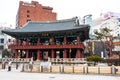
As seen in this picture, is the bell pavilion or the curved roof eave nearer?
the bell pavilion

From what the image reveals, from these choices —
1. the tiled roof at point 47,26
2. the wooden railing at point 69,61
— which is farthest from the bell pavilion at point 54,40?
the wooden railing at point 69,61

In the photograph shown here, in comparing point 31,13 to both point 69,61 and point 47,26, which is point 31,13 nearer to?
point 47,26

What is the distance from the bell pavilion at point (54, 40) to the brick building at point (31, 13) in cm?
4446

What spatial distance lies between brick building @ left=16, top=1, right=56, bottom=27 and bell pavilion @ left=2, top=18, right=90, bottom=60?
146 feet

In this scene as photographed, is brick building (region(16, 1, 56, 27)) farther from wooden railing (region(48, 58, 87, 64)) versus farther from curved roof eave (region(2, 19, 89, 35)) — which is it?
wooden railing (region(48, 58, 87, 64))

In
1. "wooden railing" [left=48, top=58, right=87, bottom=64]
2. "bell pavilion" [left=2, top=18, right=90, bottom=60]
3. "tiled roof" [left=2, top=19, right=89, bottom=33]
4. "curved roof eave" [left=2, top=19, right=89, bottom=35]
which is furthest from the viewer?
"tiled roof" [left=2, top=19, right=89, bottom=33]

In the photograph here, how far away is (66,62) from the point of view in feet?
168

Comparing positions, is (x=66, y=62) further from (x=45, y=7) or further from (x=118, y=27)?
(x=45, y=7)

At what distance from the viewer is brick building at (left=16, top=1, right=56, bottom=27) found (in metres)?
109

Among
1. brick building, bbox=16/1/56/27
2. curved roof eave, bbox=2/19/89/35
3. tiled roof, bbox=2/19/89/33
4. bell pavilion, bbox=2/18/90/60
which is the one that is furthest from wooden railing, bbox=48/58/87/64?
brick building, bbox=16/1/56/27

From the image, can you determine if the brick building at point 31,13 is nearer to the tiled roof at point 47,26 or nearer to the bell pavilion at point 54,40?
the tiled roof at point 47,26

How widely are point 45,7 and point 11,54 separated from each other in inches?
1656

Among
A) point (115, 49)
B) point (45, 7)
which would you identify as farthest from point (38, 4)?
point (115, 49)

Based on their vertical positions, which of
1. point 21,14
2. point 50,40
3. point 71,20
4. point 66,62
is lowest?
point 66,62
